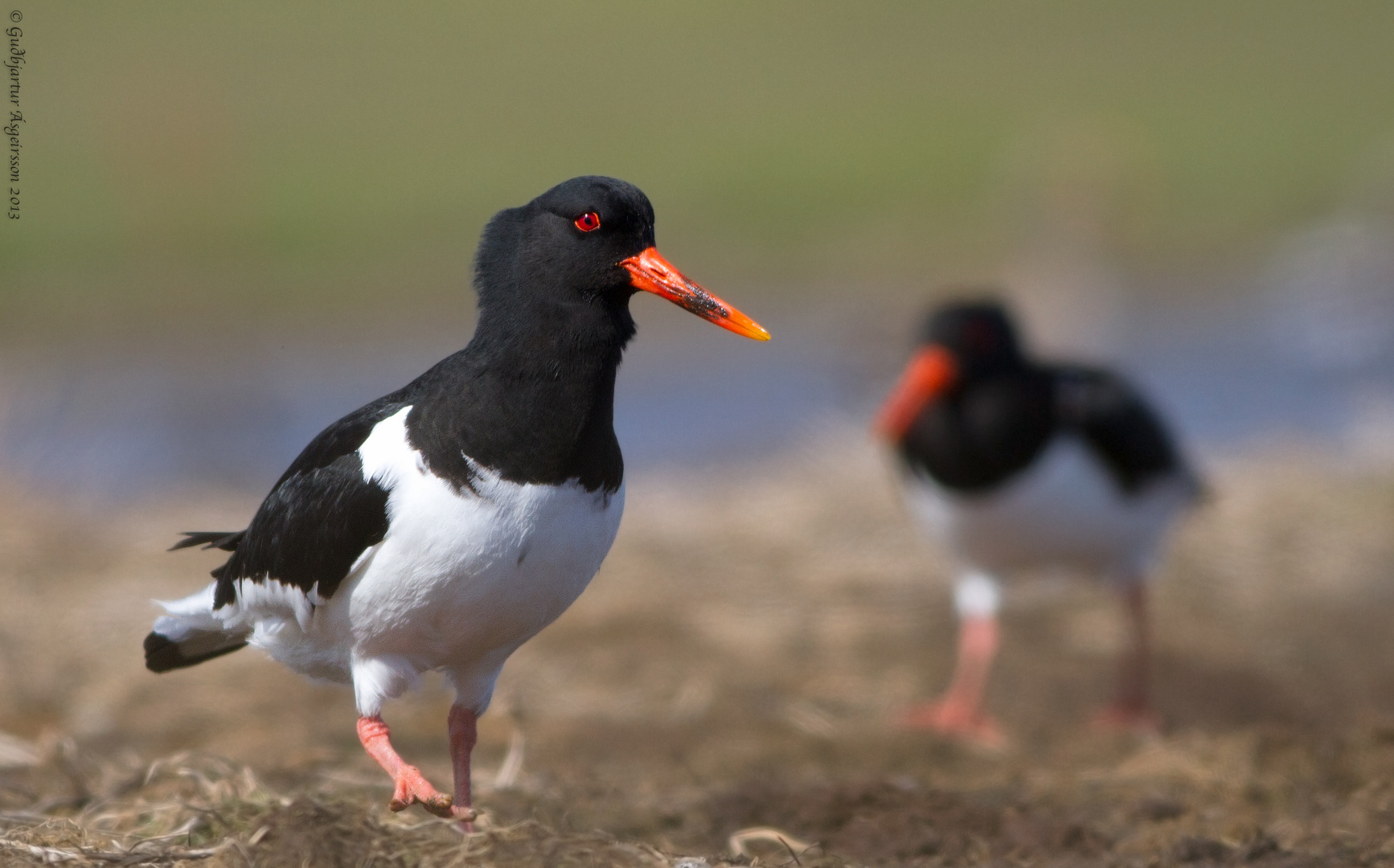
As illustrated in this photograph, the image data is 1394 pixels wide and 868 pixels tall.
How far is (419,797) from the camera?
395 centimetres

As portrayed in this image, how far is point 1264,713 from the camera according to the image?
23.3ft

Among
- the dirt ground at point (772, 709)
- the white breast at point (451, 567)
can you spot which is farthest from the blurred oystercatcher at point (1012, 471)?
the white breast at point (451, 567)

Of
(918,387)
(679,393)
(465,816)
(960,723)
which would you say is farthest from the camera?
(679,393)

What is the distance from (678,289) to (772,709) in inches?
129

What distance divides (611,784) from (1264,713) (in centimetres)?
331

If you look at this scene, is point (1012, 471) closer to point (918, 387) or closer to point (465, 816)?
point (918, 387)

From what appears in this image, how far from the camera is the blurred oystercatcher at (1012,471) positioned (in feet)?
24.6

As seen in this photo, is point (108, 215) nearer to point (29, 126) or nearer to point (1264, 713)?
point (29, 126)

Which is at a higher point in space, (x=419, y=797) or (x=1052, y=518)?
(x=1052, y=518)

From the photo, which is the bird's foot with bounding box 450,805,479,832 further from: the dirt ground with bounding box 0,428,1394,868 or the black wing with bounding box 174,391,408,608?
the black wing with bounding box 174,391,408,608

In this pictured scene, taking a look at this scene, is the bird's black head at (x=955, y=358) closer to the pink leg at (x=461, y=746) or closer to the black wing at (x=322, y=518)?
the pink leg at (x=461, y=746)

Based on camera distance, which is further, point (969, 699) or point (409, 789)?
point (969, 699)

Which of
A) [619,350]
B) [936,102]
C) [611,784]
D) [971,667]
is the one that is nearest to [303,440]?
[971,667]

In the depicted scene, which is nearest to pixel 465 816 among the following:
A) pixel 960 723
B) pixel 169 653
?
pixel 169 653
